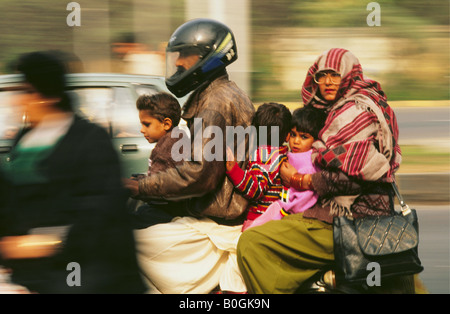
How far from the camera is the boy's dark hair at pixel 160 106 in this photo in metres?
3.18

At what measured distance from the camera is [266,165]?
2.95 meters

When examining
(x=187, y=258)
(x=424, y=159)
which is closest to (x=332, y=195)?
(x=187, y=258)

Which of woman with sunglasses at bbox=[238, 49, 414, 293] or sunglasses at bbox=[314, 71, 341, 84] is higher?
sunglasses at bbox=[314, 71, 341, 84]

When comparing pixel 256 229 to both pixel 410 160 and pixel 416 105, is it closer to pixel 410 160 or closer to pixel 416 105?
pixel 410 160

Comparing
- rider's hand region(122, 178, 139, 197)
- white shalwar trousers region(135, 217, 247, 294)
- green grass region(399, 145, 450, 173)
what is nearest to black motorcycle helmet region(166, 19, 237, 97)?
rider's hand region(122, 178, 139, 197)

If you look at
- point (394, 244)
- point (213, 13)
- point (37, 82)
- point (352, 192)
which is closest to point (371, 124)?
point (352, 192)

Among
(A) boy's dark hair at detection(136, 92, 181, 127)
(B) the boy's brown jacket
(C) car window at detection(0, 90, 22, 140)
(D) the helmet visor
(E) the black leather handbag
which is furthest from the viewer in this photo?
(C) car window at detection(0, 90, 22, 140)

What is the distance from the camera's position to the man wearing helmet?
9.25ft

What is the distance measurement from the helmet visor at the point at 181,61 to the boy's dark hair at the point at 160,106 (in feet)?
0.73

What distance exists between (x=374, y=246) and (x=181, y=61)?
1.21 metres

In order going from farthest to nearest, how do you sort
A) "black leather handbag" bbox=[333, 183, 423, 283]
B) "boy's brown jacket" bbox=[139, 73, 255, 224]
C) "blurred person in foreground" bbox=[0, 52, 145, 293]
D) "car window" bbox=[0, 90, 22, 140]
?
1. "car window" bbox=[0, 90, 22, 140]
2. "boy's brown jacket" bbox=[139, 73, 255, 224]
3. "black leather handbag" bbox=[333, 183, 423, 283]
4. "blurred person in foreground" bbox=[0, 52, 145, 293]

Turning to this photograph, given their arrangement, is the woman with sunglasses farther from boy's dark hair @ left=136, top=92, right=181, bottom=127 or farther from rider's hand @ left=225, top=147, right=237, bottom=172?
boy's dark hair @ left=136, top=92, right=181, bottom=127

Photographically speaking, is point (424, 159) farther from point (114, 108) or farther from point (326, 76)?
point (326, 76)

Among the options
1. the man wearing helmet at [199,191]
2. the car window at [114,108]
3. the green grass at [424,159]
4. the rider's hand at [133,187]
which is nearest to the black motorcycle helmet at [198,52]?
the man wearing helmet at [199,191]
